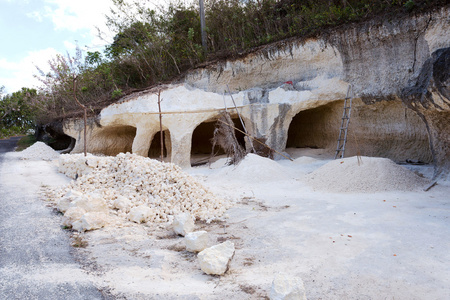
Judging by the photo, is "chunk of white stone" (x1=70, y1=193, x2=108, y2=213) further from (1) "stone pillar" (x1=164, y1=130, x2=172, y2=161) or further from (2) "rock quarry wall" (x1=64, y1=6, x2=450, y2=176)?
(1) "stone pillar" (x1=164, y1=130, x2=172, y2=161)

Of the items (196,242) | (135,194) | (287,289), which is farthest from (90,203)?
(287,289)

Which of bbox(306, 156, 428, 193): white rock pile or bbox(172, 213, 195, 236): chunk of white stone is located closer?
bbox(172, 213, 195, 236): chunk of white stone

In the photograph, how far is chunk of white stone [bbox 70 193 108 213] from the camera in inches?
149

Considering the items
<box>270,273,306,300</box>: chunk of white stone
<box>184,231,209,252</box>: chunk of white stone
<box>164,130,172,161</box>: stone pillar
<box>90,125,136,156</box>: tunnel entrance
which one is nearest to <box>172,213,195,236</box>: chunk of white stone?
<box>184,231,209,252</box>: chunk of white stone

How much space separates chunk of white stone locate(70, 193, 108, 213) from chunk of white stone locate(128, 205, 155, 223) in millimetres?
335

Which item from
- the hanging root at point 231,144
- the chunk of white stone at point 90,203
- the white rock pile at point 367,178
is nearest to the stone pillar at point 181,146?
the hanging root at point 231,144

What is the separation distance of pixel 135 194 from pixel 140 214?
0.70 metres

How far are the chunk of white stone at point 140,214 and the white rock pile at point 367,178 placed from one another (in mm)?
3333

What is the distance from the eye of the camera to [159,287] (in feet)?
7.36

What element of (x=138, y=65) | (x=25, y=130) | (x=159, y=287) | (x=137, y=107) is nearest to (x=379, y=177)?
(x=159, y=287)

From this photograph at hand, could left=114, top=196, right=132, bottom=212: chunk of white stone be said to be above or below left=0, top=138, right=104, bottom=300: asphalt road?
below

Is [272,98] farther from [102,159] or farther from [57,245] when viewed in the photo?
[57,245]

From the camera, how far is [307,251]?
298 cm

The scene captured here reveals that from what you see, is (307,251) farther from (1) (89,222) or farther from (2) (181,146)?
(2) (181,146)
